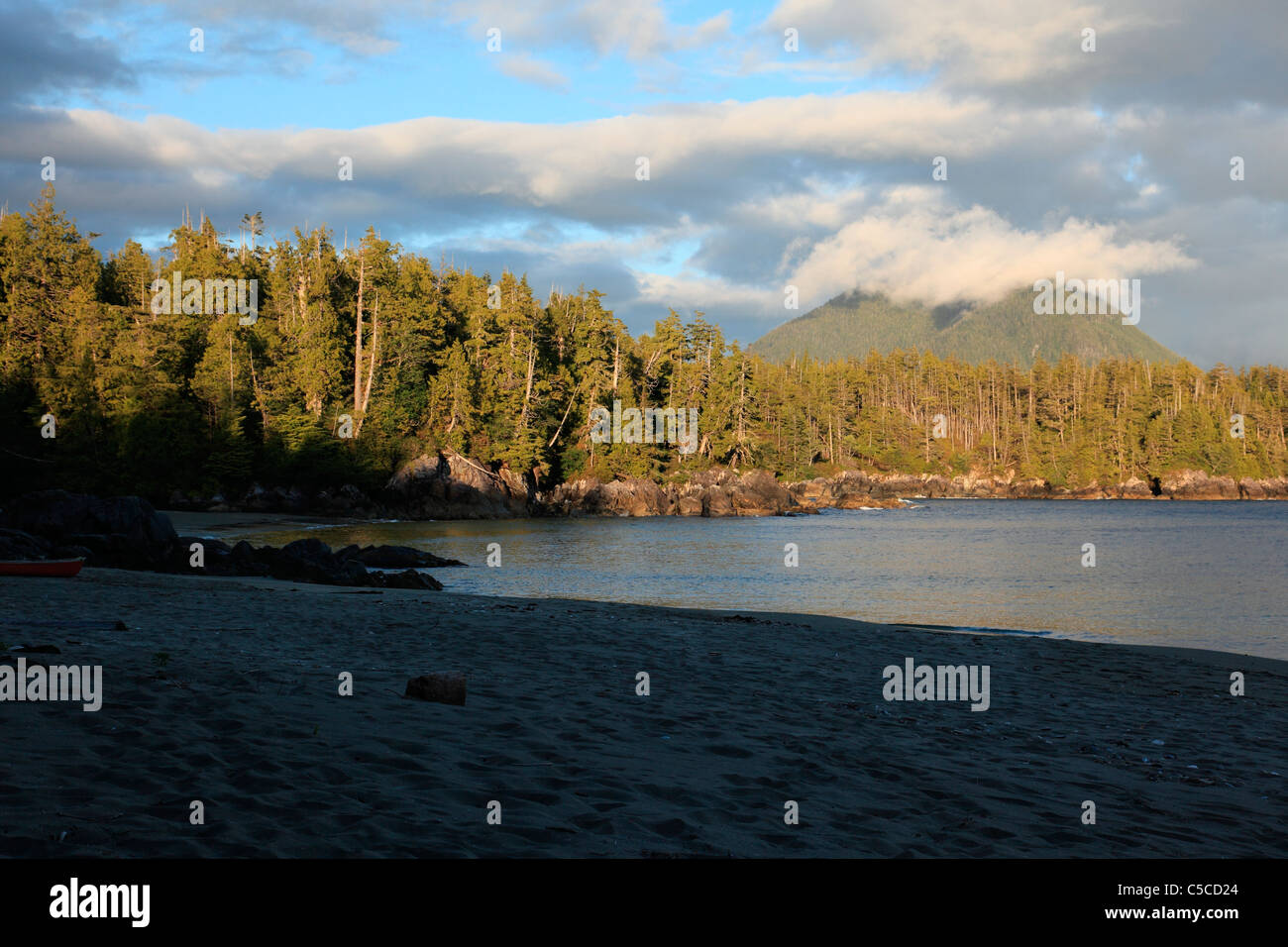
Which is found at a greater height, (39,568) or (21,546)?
(21,546)

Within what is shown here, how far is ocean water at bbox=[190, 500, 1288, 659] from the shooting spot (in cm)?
2430

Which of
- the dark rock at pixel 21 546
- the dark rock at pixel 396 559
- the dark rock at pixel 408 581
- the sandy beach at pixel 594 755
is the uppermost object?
the dark rock at pixel 21 546

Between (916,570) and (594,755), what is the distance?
3391 centimetres

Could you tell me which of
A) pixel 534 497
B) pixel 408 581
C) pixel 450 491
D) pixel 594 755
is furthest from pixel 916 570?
pixel 534 497

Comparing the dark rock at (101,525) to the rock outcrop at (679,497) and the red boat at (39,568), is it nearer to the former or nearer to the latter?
the red boat at (39,568)

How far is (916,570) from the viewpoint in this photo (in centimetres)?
3841

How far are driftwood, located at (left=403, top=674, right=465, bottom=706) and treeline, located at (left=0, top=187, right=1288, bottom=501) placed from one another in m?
64.7

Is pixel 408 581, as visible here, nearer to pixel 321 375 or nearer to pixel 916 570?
pixel 916 570

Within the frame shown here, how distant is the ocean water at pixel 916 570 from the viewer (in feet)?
79.7

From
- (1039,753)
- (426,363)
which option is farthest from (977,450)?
(1039,753)

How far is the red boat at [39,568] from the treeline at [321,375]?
4899cm

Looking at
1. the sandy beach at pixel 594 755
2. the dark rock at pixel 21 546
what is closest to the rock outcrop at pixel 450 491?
the dark rock at pixel 21 546

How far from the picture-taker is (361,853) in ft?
15.4

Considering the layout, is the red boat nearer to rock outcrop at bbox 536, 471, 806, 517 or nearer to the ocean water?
the ocean water
